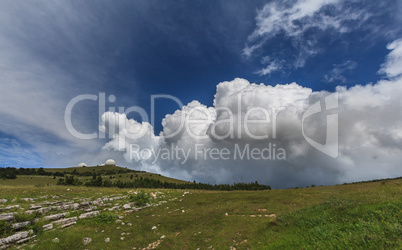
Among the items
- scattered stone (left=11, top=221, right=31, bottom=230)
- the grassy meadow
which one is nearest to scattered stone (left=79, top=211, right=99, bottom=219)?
the grassy meadow

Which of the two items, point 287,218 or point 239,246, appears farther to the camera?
point 287,218

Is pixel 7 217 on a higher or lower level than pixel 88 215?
higher

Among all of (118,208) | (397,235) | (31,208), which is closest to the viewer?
(397,235)

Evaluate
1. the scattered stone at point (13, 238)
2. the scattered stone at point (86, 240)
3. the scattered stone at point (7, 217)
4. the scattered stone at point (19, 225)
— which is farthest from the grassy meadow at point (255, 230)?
the scattered stone at point (7, 217)

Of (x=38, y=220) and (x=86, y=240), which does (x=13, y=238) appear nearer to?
(x=38, y=220)

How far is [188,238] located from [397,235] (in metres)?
12.1

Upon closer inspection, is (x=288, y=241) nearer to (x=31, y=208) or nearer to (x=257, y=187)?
(x=31, y=208)

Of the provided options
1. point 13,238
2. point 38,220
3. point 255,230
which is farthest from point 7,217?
point 255,230

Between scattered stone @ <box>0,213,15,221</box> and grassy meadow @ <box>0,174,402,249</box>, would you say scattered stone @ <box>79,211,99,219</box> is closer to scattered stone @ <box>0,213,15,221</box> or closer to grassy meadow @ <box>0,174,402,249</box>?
grassy meadow @ <box>0,174,402,249</box>

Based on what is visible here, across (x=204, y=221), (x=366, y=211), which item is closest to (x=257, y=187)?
(x=204, y=221)

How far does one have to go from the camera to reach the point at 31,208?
16.4 meters

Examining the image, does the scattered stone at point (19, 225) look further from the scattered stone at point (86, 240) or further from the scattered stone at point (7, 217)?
the scattered stone at point (86, 240)

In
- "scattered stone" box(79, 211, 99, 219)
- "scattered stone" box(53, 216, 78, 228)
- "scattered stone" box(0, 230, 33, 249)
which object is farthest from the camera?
"scattered stone" box(79, 211, 99, 219)

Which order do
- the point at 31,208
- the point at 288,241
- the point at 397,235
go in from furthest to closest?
the point at 31,208 → the point at 288,241 → the point at 397,235
